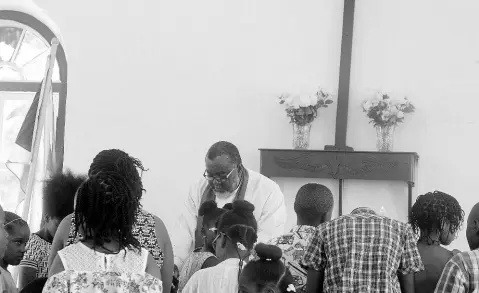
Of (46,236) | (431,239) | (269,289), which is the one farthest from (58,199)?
(431,239)

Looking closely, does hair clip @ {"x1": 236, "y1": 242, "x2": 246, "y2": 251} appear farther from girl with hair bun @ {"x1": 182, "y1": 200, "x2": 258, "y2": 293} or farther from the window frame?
the window frame

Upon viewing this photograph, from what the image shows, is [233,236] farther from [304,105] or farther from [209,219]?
[304,105]

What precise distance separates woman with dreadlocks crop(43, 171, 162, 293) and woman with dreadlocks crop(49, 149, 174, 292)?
15.4 inches

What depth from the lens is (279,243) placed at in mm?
4395

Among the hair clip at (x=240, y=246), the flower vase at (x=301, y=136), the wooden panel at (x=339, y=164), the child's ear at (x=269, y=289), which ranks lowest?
the child's ear at (x=269, y=289)

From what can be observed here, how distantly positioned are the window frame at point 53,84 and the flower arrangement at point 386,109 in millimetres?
3094

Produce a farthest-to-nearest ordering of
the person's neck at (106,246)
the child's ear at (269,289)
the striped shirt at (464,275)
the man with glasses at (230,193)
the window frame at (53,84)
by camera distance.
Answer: the window frame at (53,84), the man with glasses at (230,193), the striped shirt at (464,275), the child's ear at (269,289), the person's neck at (106,246)

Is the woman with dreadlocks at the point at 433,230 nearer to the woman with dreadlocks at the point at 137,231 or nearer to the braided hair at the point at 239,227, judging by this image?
the braided hair at the point at 239,227

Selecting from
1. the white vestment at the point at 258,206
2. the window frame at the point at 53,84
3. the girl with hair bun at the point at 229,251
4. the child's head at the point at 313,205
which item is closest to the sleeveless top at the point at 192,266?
the girl with hair bun at the point at 229,251

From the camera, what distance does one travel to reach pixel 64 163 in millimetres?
8633

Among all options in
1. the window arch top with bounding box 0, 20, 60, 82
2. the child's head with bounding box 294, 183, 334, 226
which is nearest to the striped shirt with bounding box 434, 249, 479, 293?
the child's head with bounding box 294, 183, 334, 226

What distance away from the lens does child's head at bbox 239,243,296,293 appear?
11.1 feet

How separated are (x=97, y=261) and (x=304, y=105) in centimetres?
486

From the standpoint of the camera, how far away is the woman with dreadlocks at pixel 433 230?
13.8 ft
